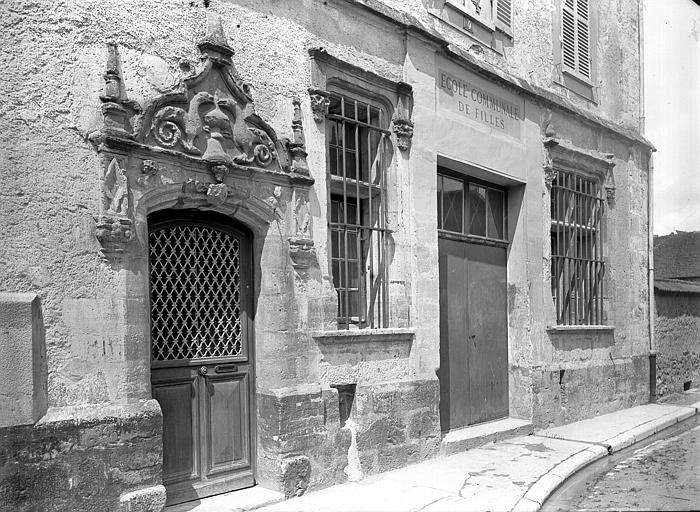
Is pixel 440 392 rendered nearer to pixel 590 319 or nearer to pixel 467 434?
pixel 467 434

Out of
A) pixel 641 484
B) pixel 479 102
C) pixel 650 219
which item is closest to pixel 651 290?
pixel 650 219

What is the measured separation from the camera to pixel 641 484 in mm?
6402

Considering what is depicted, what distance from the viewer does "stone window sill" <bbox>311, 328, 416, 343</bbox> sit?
6.08 m

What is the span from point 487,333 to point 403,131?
323cm

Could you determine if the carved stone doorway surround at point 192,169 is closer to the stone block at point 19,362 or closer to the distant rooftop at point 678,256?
the stone block at point 19,362

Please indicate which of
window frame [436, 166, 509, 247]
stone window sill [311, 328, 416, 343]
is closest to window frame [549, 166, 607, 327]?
window frame [436, 166, 509, 247]

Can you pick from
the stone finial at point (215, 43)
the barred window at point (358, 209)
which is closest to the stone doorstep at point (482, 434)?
the barred window at point (358, 209)

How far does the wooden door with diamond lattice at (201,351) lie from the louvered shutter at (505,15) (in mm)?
5341

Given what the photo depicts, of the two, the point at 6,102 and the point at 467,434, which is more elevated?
the point at 6,102

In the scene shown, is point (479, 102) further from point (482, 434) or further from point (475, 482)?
point (475, 482)

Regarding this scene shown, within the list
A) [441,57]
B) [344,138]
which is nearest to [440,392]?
[344,138]

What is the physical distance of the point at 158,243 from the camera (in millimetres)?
5293

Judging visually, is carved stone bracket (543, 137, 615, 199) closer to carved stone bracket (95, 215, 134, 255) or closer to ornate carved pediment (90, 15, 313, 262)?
ornate carved pediment (90, 15, 313, 262)

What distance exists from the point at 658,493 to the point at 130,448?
183 inches
